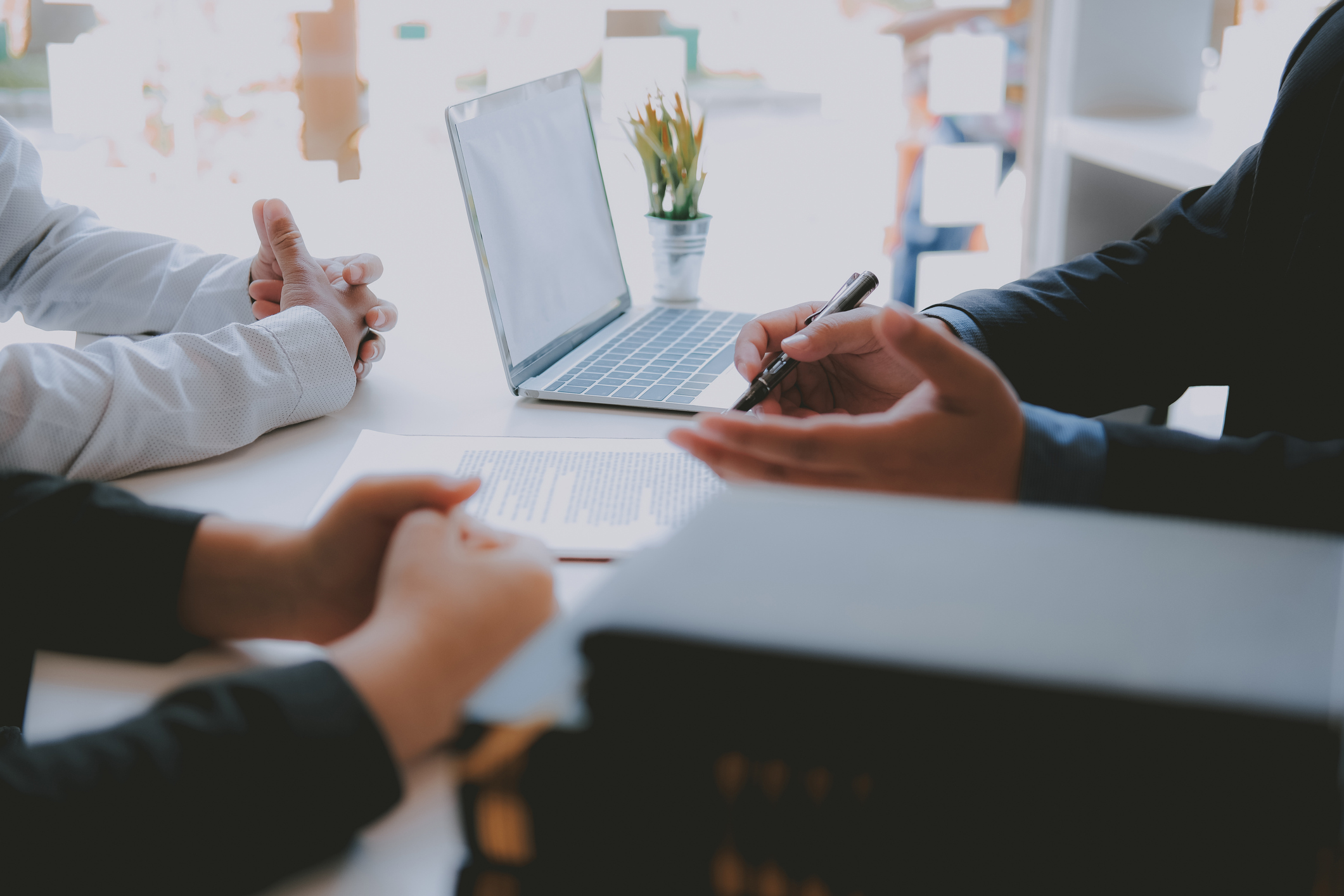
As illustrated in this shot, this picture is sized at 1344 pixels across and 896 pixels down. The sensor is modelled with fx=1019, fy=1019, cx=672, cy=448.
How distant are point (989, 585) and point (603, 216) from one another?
36.9 inches

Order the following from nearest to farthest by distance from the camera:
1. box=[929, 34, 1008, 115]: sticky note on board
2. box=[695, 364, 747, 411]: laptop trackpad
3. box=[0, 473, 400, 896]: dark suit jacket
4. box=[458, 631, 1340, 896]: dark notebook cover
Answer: box=[458, 631, 1340, 896]: dark notebook cover, box=[0, 473, 400, 896]: dark suit jacket, box=[695, 364, 747, 411]: laptop trackpad, box=[929, 34, 1008, 115]: sticky note on board

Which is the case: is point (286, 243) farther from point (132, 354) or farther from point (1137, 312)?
point (1137, 312)

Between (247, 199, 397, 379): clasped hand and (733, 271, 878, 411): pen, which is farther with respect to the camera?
(247, 199, 397, 379): clasped hand

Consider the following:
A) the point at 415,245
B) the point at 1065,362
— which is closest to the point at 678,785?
the point at 1065,362

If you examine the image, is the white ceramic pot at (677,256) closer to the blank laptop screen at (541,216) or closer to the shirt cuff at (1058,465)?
the blank laptop screen at (541,216)

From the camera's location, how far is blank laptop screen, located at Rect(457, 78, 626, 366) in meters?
0.91

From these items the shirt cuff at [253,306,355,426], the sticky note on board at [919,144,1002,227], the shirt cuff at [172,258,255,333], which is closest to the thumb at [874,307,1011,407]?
the shirt cuff at [253,306,355,426]

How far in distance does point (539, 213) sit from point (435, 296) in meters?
0.35

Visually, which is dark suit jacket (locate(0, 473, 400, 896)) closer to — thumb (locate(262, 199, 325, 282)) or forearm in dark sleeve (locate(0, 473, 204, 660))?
forearm in dark sleeve (locate(0, 473, 204, 660))

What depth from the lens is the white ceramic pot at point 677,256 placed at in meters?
1.20

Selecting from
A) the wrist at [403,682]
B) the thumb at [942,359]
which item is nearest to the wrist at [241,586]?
the wrist at [403,682]

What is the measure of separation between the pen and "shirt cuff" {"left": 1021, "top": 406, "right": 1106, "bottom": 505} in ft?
0.84

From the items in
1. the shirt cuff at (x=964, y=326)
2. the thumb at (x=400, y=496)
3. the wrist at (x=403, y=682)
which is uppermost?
the shirt cuff at (x=964, y=326)

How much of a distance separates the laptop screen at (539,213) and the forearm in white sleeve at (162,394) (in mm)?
158
